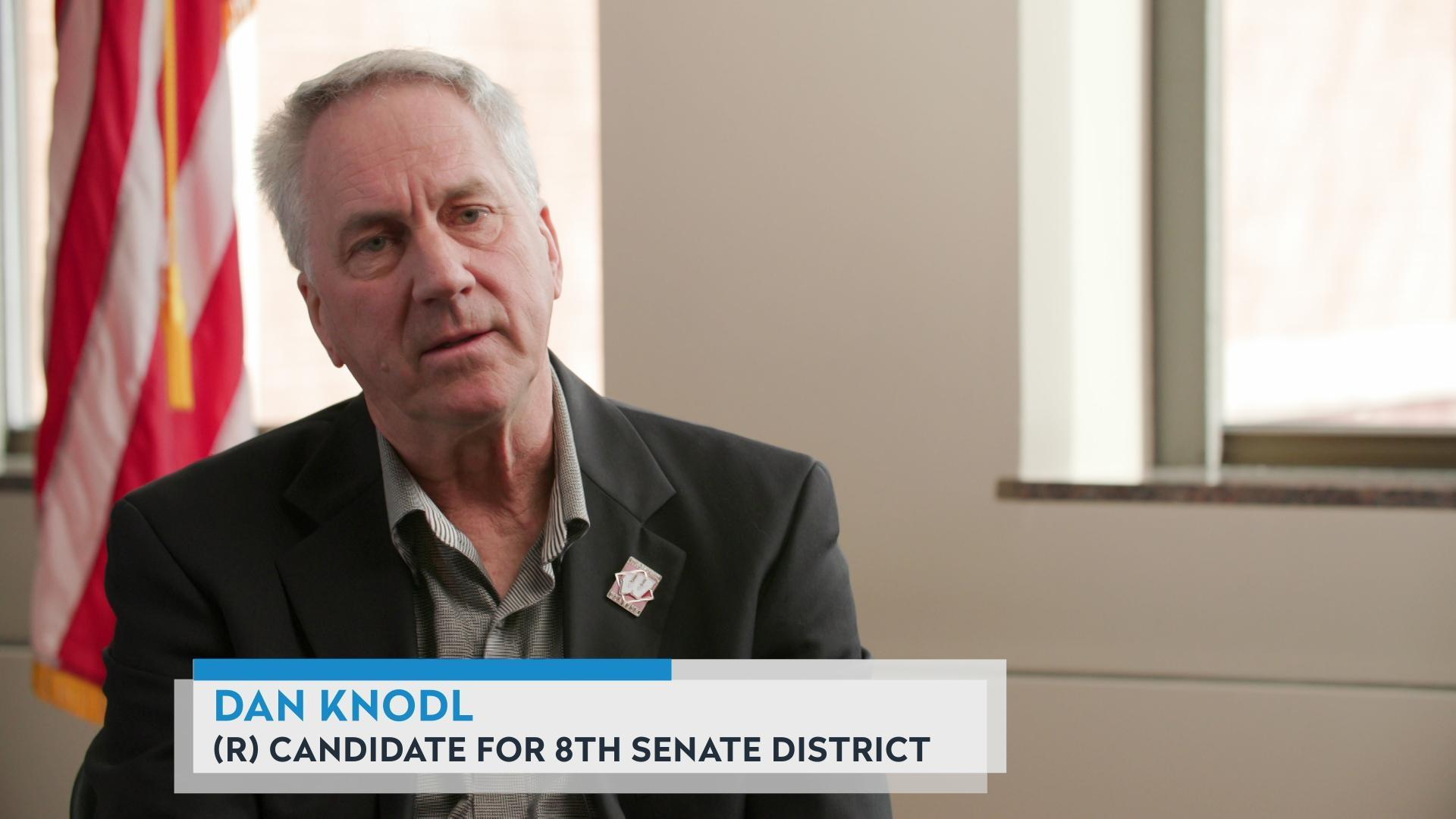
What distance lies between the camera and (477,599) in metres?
1.32

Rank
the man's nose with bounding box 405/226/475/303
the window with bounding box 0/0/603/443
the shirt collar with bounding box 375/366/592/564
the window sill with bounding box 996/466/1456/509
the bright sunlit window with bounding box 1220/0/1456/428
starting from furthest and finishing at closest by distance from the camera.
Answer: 1. the window with bounding box 0/0/603/443
2. the bright sunlit window with bounding box 1220/0/1456/428
3. the window sill with bounding box 996/466/1456/509
4. the shirt collar with bounding box 375/366/592/564
5. the man's nose with bounding box 405/226/475/303

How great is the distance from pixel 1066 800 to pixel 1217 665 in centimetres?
36

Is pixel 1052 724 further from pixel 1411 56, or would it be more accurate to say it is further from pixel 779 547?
pixel 1411 56

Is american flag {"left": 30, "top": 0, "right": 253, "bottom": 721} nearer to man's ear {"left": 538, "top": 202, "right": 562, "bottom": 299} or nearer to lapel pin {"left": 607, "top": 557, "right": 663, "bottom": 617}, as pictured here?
man's ear {"left": 538, "top": 202, "right": 562, "bottom": 299}

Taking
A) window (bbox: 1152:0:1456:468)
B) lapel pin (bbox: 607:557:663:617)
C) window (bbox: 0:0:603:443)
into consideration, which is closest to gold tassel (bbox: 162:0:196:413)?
window (bbox: 0:0:603:443)

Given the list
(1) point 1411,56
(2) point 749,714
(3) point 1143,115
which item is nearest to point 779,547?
(2) point 749,714

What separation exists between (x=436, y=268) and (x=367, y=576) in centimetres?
32

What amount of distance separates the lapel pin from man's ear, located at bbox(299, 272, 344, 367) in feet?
1.19

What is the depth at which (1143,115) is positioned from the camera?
106 inches

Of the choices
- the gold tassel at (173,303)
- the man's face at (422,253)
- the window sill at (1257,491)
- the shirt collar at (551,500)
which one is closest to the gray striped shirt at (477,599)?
the shirt collar at (551,500)

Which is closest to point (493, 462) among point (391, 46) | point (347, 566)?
point (347, 566)

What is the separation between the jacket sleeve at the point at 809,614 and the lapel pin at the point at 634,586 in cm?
12

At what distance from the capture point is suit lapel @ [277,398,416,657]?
1285mm

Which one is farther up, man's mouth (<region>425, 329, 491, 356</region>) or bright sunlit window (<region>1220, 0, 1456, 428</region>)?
bright sunlit window (<region>1220, 0, 1456, 428</region>)
